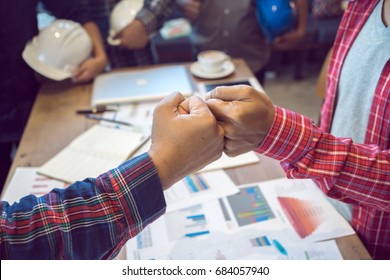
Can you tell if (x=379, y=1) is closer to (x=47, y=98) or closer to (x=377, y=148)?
(x=377, y=148)

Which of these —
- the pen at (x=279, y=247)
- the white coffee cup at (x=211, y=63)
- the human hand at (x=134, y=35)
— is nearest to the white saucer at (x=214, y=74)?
the white coffee cup at (x=211, y=63)

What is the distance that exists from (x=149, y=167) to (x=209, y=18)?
1.36 metres

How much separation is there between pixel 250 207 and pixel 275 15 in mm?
1024

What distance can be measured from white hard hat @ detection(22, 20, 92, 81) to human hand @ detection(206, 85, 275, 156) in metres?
0.79

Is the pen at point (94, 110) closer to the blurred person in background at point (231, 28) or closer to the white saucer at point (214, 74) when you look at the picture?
the white saucer at point (214, 74)

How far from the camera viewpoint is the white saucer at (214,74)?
1.39 m

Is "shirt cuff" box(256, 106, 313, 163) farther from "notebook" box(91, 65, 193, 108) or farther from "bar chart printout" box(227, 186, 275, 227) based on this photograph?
"notebook" box(91, 65, 193, 108)

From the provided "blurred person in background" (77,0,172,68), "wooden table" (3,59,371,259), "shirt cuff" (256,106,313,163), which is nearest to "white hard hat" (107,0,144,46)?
"blurred person in background" (77,0,172,68)

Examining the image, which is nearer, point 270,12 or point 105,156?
point 105,156

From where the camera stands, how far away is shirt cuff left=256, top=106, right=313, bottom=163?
67cm

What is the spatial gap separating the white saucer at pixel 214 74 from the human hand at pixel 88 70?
372 millimetres

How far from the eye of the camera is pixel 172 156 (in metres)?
0.63

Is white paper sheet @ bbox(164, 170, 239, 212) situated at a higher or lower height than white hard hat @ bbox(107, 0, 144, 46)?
lower
